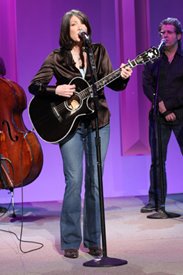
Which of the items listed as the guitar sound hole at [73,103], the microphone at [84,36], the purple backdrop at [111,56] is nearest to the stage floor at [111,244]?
the purple backdrop at [111,56]

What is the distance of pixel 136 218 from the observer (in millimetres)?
5297

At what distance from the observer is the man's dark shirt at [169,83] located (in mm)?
5523

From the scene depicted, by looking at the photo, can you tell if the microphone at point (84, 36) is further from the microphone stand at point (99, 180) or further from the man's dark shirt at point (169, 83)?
the man's dark shirt at point (169, 83)

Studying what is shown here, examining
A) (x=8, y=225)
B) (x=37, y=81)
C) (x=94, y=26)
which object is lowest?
(x=8, y=225)

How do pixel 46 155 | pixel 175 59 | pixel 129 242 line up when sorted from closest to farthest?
pixel 129 242 < pixel 175 59 < pixel 46 155

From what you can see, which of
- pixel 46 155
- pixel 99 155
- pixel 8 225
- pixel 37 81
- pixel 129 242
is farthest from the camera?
pixel 46 155

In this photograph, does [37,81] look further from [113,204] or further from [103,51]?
[113,204]

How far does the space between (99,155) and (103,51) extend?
2.45ft

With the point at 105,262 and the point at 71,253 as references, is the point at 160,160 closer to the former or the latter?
the point at 71,253

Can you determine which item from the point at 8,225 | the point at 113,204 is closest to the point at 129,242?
the point at 8,225

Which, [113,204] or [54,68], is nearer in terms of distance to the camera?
[54,68]

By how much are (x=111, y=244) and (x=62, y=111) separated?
108cm

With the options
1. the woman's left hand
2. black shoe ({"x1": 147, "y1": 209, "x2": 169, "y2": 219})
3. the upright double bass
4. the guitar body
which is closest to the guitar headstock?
the woman's left hand

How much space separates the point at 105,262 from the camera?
3.57 metres
